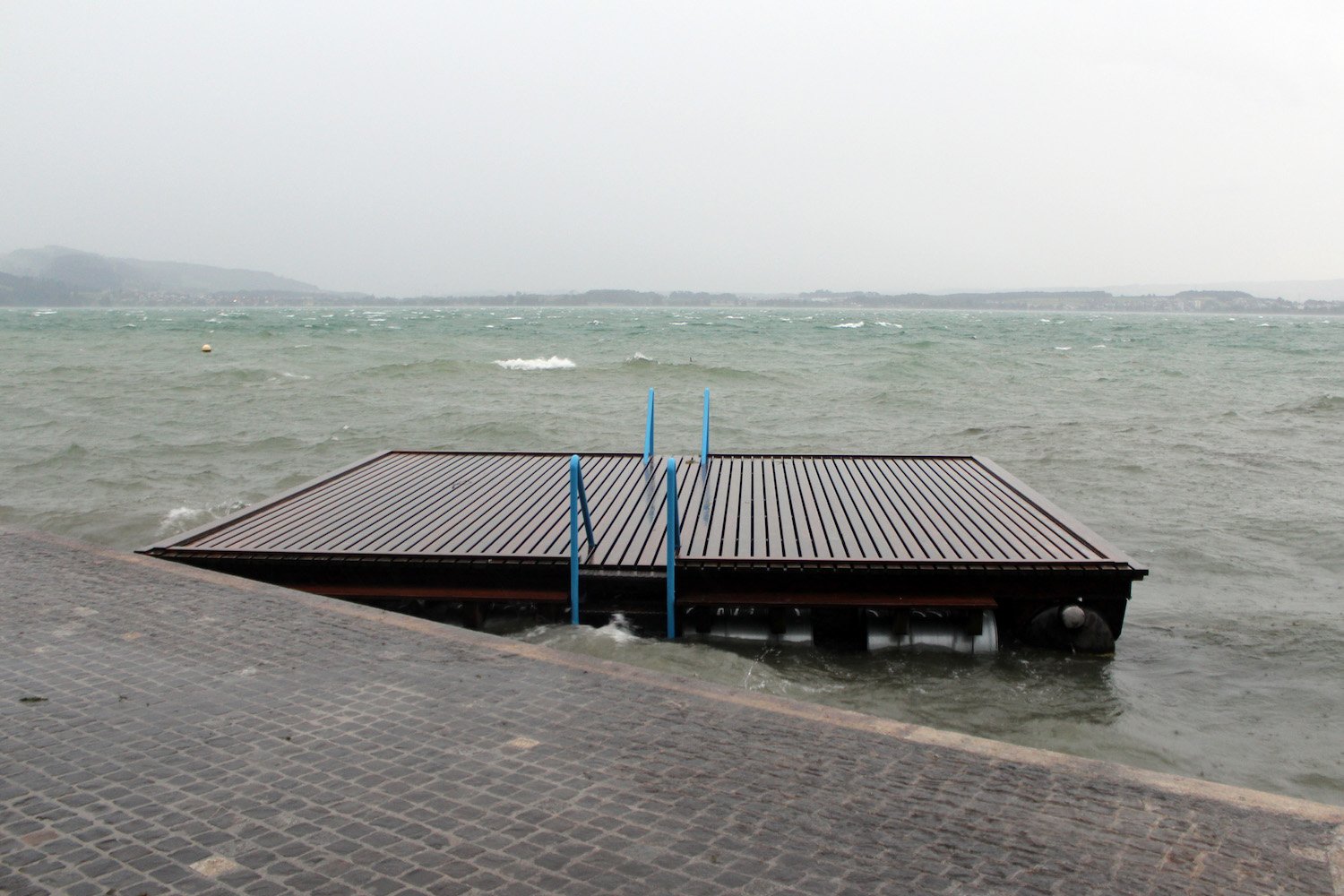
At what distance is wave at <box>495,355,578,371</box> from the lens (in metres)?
36.1

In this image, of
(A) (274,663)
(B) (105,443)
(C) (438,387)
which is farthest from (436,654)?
(C) (438,387)

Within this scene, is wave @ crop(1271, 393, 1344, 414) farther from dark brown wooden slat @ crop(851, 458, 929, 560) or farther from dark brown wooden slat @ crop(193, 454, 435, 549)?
dark brown wooden slat @ crop(193, 454, 435, 549)

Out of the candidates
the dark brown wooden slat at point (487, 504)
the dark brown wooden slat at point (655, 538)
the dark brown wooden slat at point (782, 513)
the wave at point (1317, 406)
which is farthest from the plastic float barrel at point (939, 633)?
the wave at point (1317, 406)

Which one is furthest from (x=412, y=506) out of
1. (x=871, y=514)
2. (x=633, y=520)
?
(x=871, y=514)

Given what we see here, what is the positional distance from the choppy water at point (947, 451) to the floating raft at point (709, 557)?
1.21ft

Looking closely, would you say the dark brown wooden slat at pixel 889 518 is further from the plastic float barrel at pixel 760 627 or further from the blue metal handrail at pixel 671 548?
the blue metal handrail at pixel 671 548

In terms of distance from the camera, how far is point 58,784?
12.8ft

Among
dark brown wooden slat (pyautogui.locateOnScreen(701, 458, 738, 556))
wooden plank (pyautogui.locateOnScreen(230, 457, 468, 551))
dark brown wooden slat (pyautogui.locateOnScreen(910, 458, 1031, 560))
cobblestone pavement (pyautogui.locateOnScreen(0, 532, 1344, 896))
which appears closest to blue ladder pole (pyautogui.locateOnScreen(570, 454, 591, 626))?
dark brown wooden slat (pyautogui.locateOnScreen(701, 458, 738, 556))

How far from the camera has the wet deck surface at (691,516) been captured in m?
7.37

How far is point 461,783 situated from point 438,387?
25791 millimetres

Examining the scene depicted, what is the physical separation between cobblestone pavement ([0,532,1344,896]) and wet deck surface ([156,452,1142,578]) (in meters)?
2.09

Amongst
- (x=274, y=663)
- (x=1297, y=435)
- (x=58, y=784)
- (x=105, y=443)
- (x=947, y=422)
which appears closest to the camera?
(x=58, y=784)

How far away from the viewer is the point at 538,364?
37781 millimetres

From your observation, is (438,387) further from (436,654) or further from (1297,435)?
(436,654)
